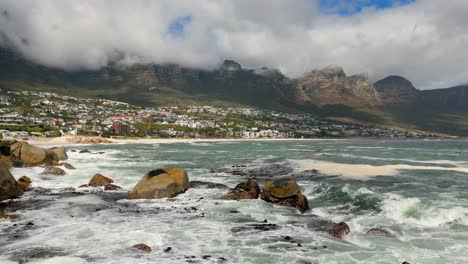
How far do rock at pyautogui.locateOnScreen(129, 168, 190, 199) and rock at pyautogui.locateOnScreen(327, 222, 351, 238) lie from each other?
15.7m

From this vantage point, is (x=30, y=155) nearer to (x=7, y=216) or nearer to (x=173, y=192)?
(x=173, y=192)

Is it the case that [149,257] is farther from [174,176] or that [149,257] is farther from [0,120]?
[0,120]

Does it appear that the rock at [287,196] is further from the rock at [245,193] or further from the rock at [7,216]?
the rock at [7,216]

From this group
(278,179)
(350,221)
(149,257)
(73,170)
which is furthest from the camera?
(73,170)

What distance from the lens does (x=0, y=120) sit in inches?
6053

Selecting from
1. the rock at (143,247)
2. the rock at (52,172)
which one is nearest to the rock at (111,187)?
the rock at (52,172)

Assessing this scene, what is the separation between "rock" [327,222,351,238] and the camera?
21.5 meters

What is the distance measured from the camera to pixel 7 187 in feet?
98.0

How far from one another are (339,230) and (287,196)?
7.80 m

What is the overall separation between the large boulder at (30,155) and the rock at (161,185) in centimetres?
2550

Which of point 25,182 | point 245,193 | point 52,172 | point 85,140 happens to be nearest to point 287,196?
point 245,193

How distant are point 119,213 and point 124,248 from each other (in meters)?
8.01

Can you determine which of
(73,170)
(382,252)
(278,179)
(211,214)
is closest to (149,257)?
(211,214)

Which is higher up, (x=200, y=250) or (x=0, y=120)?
(x=0, y=120)
